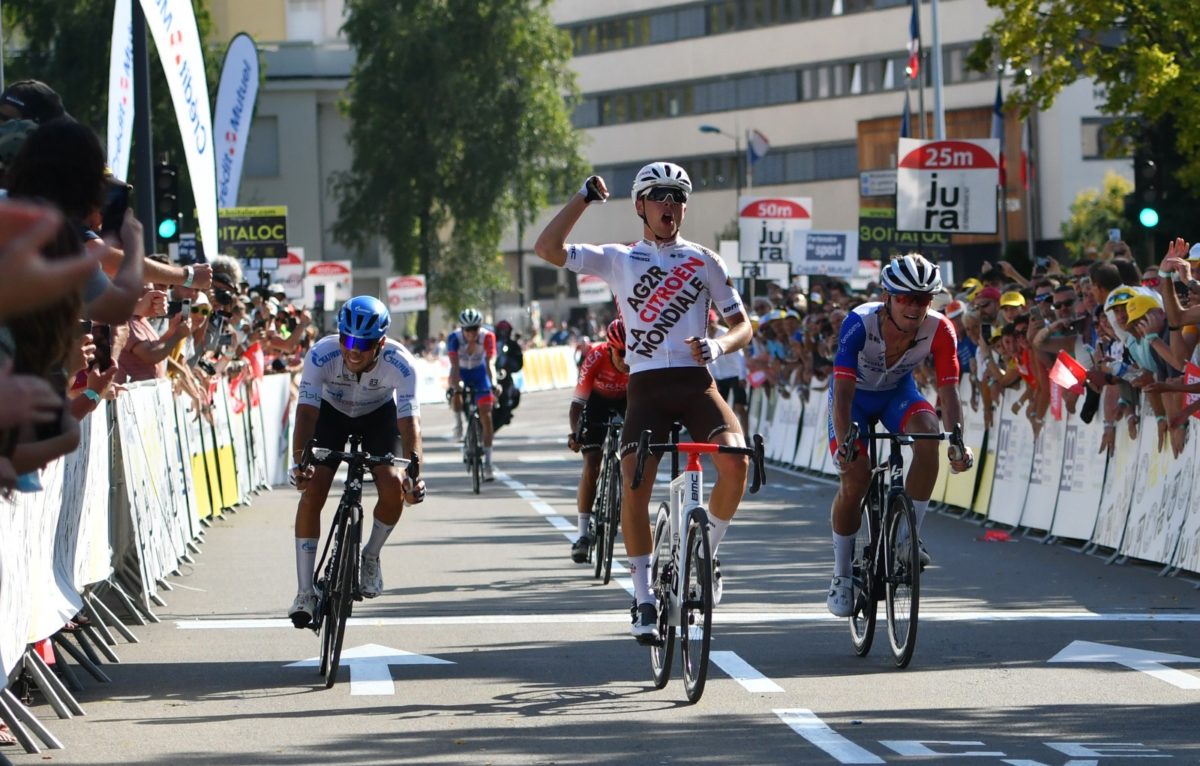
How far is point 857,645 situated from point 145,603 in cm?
429

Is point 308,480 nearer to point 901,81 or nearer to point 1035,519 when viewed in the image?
point 1035,519

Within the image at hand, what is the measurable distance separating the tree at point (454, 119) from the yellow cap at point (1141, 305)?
55.7 meters

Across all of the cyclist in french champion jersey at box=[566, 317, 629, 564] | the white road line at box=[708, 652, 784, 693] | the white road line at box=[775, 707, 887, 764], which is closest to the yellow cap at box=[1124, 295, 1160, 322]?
the cyclist in french champion jersey at box=[566, 317, 629, 564]

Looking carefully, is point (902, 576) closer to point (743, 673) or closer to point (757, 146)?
point (743, 673)

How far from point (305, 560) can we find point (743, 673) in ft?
7.20

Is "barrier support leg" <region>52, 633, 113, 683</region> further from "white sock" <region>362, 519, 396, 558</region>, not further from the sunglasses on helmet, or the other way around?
the sunglasses on helmet

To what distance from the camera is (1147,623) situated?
12.1 meters

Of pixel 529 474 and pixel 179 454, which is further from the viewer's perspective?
pixel 529 474

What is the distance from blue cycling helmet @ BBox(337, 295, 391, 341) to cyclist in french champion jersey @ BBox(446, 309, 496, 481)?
14.3 metres

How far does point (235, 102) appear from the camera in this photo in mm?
27406

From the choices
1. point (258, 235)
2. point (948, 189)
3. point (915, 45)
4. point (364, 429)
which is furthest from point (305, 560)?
point (915, 45)

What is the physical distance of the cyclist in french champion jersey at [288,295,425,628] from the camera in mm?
10820

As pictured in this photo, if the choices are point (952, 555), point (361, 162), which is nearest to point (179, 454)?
point (952, 555)

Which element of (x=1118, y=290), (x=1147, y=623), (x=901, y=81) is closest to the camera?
(x=1147, y=623)
